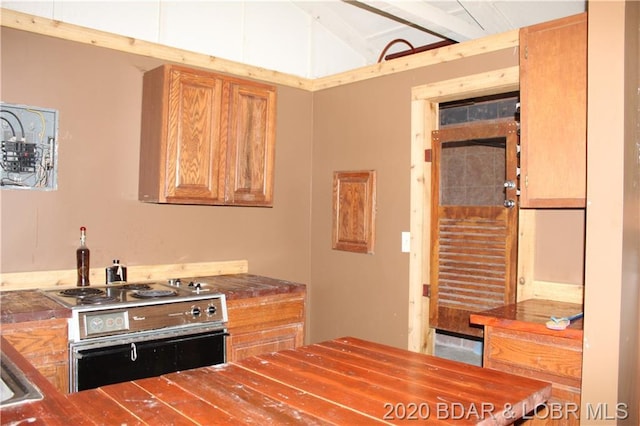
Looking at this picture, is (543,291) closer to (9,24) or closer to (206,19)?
(206,19)

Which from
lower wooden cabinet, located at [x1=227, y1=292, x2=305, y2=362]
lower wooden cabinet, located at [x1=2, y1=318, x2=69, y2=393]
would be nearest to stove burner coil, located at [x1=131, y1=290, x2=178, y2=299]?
lower wooden cabinet, located at [x1=227, y1=292, x2=305, y2=362]

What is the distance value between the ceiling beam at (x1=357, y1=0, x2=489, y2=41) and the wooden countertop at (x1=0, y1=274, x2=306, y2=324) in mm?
1907

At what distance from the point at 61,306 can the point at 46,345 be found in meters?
0.19

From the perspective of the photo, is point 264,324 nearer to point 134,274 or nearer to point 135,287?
point 135,287

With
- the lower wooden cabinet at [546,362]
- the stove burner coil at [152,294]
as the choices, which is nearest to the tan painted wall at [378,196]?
the lower wooden cabinet at [546,362]

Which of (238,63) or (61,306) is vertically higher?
(238,63)

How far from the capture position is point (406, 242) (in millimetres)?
Answer: 3521

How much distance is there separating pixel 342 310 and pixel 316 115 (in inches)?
62.2

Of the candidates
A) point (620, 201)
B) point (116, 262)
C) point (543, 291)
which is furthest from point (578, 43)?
point (116, 262)

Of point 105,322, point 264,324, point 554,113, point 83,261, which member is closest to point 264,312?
point 264,324

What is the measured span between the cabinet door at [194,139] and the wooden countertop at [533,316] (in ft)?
5.81

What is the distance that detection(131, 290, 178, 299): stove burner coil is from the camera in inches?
108

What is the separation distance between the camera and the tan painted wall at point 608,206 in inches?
78.5

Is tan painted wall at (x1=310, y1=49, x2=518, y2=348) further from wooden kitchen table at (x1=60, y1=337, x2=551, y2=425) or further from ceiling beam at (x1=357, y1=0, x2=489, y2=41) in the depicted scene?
wooden kitchen table at (x1=60, y1=337, x2=551, y2=425)
